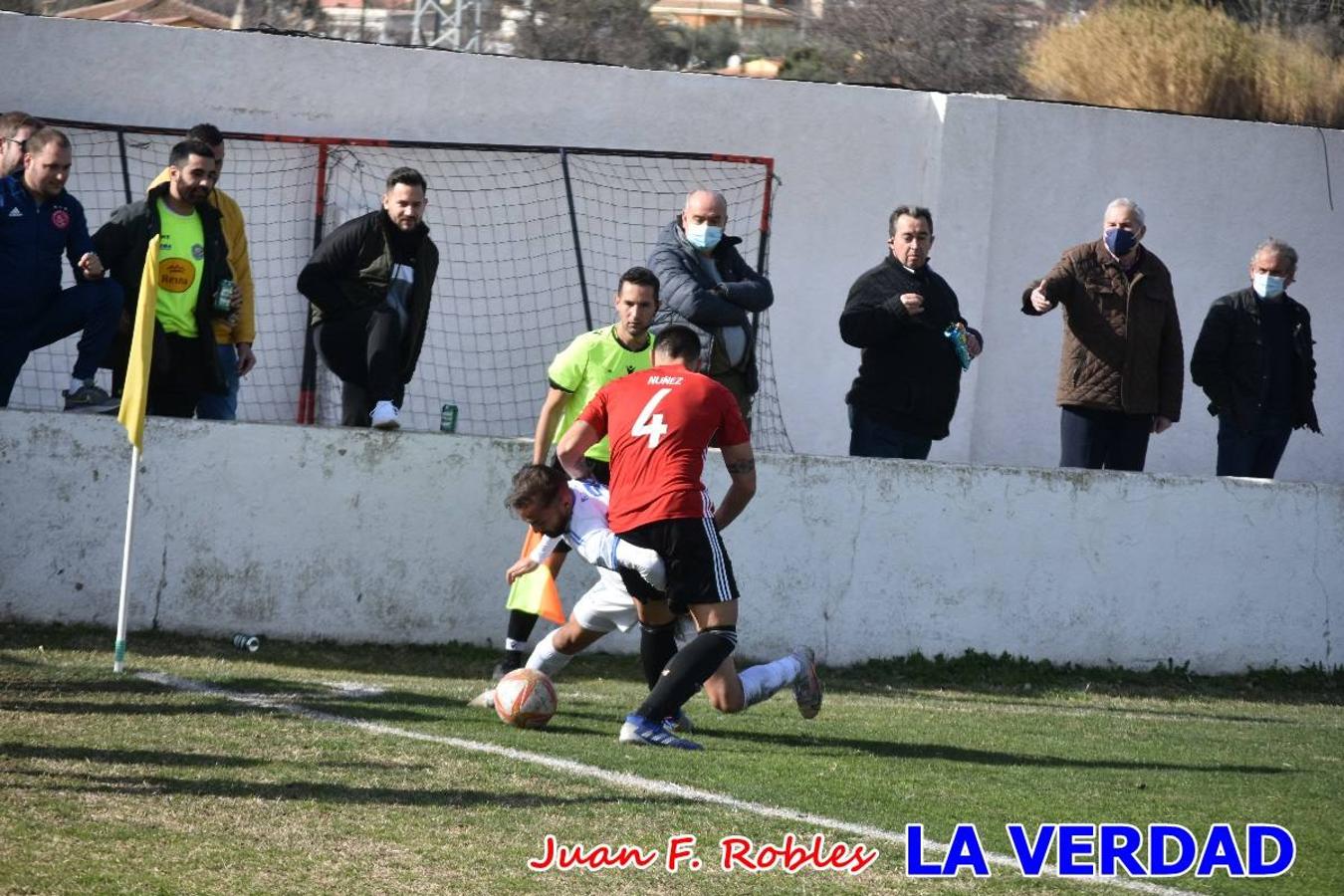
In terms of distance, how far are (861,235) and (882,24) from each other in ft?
20.4

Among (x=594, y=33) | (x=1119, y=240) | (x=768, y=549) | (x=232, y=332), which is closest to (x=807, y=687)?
(x=768, y=549)

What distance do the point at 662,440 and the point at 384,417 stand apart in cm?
303

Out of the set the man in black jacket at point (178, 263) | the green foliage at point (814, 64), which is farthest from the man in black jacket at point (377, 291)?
the green foliage at point (814, 64)

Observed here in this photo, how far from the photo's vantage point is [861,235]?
16.2 m

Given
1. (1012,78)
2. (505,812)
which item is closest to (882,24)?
(1012,78)

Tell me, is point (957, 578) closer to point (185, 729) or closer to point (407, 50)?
point (185, 729)

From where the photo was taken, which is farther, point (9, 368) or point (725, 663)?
point (9, 368)

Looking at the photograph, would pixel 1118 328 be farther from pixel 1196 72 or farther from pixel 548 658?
pixel 1196 72

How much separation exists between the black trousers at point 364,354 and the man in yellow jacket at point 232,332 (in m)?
0.45

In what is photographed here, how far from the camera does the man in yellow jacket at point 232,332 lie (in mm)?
10641

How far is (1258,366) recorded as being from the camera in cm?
1168

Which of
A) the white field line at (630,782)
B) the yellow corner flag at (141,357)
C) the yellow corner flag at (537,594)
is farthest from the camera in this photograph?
the yellow corner flag at (537,594)

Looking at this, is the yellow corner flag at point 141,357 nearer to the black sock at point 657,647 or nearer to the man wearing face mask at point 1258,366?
the black sock at point 657,647

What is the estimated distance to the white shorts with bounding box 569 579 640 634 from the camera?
8.14 meters
